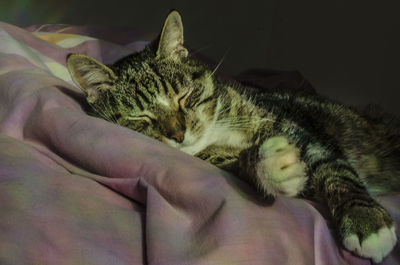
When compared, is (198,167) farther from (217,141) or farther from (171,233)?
(217,141)

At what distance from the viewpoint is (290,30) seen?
2.33m

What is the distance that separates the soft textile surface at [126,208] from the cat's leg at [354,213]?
0.08ft

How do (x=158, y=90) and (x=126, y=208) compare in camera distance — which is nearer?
(x=126, y=208)

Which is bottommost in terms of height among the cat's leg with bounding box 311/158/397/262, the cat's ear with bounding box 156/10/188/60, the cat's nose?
the cat's nose

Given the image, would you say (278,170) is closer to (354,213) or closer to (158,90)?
(354,213)

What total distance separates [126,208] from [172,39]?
24.7 inches

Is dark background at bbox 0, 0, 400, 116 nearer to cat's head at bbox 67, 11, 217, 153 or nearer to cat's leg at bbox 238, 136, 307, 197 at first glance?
cat's head at bbox 67, 11, 217, 153

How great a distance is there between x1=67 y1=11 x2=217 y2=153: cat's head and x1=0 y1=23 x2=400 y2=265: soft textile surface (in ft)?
0.64

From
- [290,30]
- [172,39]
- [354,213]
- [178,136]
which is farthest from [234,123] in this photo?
[290,30]

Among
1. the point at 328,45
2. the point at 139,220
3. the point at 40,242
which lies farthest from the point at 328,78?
the point at 40,242

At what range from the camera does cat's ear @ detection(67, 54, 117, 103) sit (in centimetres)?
101

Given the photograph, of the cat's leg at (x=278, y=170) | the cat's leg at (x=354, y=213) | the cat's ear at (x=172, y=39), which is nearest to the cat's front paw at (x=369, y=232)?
the cat's leg at (x=354, y=213)

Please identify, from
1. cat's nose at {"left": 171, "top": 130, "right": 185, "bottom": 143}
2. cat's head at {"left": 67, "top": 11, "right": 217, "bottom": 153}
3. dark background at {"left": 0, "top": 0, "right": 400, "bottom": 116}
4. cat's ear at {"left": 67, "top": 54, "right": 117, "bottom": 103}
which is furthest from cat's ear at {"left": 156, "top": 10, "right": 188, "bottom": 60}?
dark background at {"left": 0, "top": 0, "right": 400, "bottom": 116}

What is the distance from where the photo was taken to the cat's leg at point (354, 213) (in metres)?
0.64
